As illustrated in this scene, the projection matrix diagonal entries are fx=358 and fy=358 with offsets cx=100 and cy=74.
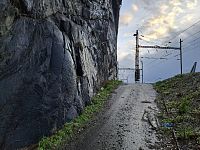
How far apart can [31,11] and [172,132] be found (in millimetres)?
10328

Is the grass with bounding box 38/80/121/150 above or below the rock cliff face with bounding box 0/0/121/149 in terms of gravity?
below

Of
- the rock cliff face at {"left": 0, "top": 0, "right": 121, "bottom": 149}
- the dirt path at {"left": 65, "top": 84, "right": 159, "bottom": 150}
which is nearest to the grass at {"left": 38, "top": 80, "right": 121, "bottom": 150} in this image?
the rock cliff face at {"left": 0, "top": 0, "right": 121, "bottom": 149}

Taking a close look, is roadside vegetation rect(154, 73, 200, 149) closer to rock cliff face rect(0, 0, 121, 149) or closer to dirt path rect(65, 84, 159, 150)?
dirt path rect(65, 84, 159, 150)

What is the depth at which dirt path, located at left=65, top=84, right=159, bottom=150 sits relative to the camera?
1766 centimetres

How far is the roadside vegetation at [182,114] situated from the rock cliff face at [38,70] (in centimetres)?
585

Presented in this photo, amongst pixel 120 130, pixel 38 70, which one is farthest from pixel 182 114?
pixel 38 70

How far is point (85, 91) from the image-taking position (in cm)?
2622

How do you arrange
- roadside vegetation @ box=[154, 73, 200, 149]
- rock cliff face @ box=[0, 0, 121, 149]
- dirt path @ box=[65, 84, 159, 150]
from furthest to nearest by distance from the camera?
1. roadside vegetation @ box=[154, 73, 200, 149]
2. rock cliff face @ box=[0, 0, 121, 149]
3. dirt path @ box=[65, 84, 159, 150]

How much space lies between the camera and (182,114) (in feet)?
76.3

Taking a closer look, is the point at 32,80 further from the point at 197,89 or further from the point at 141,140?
the point at 197,89

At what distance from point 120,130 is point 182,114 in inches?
208

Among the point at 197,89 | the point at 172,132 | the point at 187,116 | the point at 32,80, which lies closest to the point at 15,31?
the point at 32,80

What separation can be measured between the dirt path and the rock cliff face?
6.06 ft

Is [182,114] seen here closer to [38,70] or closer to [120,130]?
[120,130]
